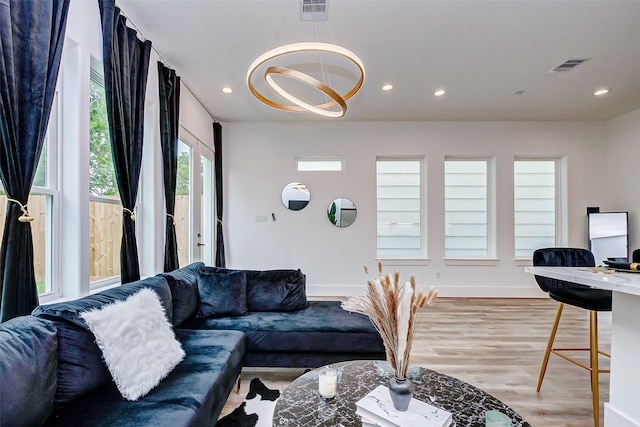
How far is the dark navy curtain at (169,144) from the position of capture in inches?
119

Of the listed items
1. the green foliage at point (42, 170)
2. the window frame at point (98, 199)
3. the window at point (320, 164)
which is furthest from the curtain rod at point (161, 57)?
the window at point (320, 164)

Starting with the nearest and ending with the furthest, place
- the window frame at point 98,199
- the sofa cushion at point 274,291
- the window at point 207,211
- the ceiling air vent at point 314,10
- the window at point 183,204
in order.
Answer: the window frame at point 98,199
the ceiling air vent at point 314,10
the sofa cushion at point 274,291
the window at point 183,204
the window at point 207,211

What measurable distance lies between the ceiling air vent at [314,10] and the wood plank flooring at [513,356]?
3.05 meters

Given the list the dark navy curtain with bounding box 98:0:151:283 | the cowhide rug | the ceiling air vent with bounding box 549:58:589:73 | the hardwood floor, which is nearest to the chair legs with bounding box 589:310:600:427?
the hardwood floor

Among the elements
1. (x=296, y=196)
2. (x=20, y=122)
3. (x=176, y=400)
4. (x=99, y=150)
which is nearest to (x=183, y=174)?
(x=99, y=150)

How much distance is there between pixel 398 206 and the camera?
17.2 ft

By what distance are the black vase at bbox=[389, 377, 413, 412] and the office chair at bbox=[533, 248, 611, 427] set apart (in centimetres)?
152

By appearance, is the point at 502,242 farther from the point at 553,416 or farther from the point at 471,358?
the point at 553,416

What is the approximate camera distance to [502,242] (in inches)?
197

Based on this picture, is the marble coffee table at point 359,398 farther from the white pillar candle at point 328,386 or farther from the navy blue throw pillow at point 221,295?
the navy blue throw pillow at point 221,295

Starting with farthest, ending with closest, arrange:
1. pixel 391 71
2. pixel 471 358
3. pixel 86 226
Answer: pixel 391 71 < pixel 471 358 < pixel 86 226

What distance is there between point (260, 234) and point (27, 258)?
3.63 meters

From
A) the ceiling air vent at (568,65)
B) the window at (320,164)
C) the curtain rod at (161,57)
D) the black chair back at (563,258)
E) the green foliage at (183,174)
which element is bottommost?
the black chair back at (563,258)

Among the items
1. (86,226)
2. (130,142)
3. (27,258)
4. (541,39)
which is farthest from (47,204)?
(541,39)
